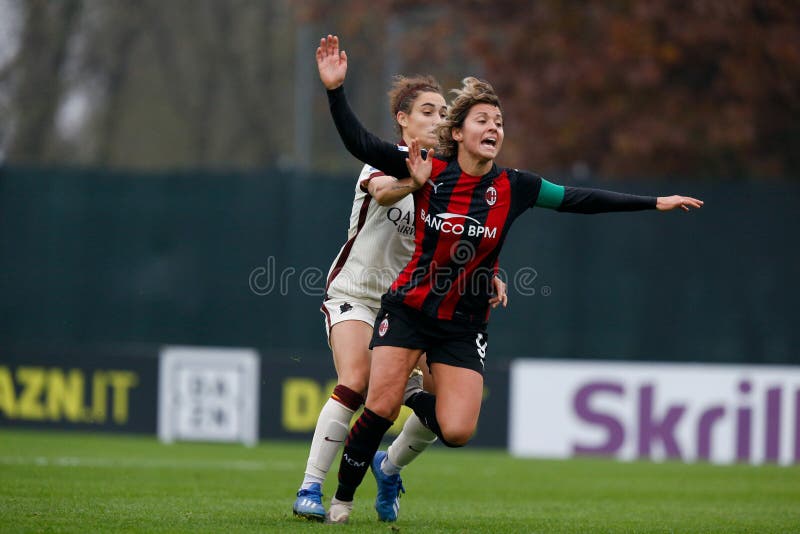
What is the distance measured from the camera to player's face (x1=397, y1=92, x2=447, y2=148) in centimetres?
675

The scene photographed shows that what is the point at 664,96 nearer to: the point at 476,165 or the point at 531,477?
the point at 531,477

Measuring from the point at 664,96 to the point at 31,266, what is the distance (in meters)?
7.88

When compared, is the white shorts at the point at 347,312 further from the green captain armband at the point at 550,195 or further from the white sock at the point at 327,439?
the green captain armband at the point at 550,195

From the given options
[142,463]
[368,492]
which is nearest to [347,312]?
[368,492]

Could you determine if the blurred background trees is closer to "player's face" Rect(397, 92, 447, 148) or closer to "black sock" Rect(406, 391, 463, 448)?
"player's face" Rect(397, 92, 447, 148)

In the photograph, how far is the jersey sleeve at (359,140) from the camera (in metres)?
5.75

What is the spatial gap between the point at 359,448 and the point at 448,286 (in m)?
0.91

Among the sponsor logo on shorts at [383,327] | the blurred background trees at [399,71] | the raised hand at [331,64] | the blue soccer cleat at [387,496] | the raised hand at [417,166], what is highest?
the blurred background trees at [399,71]

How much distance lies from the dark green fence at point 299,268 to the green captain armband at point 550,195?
7.33 meters

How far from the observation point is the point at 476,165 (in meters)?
6.16

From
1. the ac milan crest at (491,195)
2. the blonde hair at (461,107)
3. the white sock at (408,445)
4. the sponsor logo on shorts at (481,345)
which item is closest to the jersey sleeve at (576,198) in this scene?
the ac milan crest at (491,195)

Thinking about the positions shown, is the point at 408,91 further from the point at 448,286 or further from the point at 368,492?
the point at 368,492

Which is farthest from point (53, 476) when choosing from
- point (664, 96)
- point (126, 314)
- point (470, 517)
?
point (664, 96)

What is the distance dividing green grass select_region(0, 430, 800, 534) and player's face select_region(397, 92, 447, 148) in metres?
2.05
